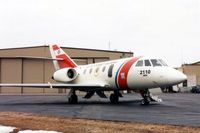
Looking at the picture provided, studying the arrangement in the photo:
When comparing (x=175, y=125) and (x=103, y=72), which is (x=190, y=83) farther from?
(x=175, y=125)

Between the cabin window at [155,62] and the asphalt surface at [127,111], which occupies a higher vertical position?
the cabin window at [155,62]

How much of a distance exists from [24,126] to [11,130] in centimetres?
114

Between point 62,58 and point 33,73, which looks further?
point 33,73

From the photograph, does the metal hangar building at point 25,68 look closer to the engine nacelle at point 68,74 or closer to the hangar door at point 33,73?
the hangar door at point 33,73

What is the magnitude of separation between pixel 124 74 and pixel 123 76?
14 cm

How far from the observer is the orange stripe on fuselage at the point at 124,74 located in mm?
22547

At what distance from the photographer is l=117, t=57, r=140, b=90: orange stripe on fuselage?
22.5m

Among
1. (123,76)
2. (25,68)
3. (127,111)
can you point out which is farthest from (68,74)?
(25,68)

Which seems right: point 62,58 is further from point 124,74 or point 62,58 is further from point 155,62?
point 155,62

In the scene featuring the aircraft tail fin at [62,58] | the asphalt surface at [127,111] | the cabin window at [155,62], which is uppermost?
the aircraft tail fin at [62,58]

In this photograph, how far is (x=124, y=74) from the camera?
22656mm

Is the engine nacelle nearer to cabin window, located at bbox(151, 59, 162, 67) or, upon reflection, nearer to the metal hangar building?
cabin window, located at bbox(151, 59, 162, 67)

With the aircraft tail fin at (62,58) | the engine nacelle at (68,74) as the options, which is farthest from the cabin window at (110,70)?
the aircraft tail fin at (62,58)

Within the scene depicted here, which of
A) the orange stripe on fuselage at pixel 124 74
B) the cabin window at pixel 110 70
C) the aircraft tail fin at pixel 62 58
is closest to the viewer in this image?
the orange stripe on fuselage at pixel 124 74
